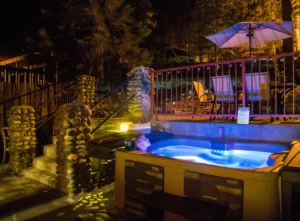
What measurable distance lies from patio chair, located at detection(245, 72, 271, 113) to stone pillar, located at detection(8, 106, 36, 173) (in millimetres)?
5195

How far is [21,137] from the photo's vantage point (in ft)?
22.2

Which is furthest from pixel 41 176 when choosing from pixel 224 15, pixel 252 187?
pixel 224 15

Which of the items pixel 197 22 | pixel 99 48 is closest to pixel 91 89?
pixel 99 48

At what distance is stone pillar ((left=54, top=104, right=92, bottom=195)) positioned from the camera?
5.08m

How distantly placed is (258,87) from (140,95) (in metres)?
3.06

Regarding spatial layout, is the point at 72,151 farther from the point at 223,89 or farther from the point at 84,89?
the point at 84,89

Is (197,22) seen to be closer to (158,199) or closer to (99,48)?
(99,48)

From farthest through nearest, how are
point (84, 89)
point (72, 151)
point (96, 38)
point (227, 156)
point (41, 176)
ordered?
point (96, 38), point (84, 89), point (41, 176), point (72, 151), point (227, 156)

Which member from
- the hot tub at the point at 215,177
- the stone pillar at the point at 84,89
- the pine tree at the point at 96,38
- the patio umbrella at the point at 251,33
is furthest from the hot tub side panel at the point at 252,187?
the pine tree at the point at 96,38

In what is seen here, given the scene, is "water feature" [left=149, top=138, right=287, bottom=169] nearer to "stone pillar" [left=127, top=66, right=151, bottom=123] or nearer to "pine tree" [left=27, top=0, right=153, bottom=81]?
"stone pillar" [left=127, top=66, right=151, bottom=123]

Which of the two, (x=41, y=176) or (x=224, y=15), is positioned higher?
(x=224, y=15)

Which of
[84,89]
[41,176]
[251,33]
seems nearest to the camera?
[41,176]

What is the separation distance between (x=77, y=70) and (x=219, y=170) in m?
9.86

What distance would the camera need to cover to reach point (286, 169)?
8.22 feet
